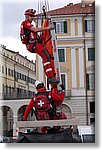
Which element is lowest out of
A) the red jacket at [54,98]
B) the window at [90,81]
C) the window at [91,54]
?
the red jacket at [54,98]

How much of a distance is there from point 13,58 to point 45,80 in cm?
39

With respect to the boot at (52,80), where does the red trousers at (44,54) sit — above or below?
above

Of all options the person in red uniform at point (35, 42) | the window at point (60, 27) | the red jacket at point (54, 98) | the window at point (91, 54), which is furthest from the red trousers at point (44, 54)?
the window at point (91, 54)

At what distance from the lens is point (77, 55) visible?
174 inches

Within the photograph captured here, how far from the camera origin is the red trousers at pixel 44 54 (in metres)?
4.24

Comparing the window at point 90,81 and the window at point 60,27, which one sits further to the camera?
the window at point 60,27

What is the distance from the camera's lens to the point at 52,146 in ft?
13.5

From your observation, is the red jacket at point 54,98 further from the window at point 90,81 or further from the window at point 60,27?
the window at point 60,27

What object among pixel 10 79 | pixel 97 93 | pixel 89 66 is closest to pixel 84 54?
pixel 89 66

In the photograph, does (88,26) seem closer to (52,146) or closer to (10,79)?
(10,79)

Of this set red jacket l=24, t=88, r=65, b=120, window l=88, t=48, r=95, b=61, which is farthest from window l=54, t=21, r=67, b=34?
red jacket l=24, t=88, r=65, b=120

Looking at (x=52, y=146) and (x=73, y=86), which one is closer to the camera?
(x=52, y=146)

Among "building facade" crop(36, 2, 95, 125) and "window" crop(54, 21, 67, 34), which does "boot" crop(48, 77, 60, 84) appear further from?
"window" crop(54, 21, 67, 34)

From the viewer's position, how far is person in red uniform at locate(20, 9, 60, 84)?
424 centimetres
